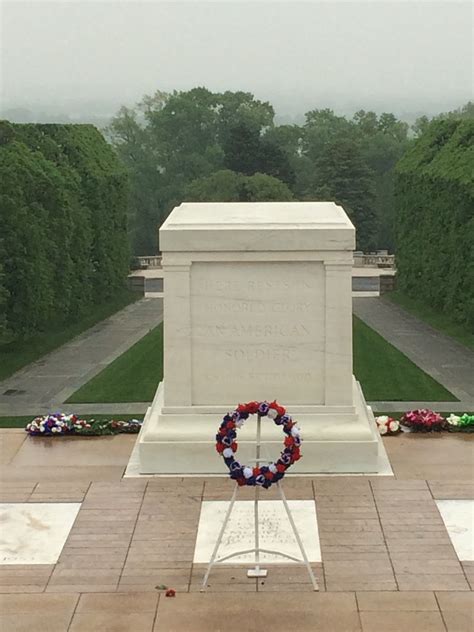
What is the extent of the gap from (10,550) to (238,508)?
2.62 m

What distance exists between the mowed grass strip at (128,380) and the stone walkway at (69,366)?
0.33 m

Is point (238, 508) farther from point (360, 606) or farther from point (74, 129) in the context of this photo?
point (74, 129)

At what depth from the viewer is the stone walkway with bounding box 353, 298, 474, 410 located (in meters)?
21.9

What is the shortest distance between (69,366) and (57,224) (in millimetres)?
6078

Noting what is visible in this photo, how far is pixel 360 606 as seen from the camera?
955 centimetres

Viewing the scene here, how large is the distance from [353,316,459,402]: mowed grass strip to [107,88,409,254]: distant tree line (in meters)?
24.8

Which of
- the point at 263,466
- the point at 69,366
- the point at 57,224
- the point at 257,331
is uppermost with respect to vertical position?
the point at 57,224

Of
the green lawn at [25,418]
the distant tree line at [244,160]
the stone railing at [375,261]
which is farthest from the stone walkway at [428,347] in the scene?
the distant tree line at [244,160]

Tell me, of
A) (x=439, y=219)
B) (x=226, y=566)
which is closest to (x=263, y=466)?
(x=226, y=566)

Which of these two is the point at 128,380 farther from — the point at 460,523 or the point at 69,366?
the point at 460,523

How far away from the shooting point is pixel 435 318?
3141 cm

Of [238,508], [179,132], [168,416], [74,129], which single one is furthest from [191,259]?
[179,132]

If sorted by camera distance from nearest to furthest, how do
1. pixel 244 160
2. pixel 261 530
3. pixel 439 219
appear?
A: pixel 261 530 < pixel 439 219 < pixel 244 160

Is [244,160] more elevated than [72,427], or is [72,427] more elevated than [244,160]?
[244,160]
